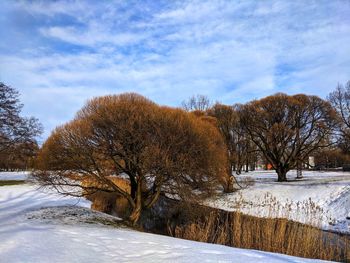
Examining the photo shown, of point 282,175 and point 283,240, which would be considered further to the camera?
point 282,175

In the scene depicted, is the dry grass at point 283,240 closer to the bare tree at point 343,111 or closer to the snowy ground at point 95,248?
the snowy ground at point 95,248

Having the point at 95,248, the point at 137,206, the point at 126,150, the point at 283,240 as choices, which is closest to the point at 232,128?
the point at 137,206

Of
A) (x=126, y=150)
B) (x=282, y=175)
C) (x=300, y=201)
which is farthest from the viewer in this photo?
(x=282, y=175)

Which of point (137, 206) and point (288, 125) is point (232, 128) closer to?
point (288, 125)

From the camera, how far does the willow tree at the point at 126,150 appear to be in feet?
47.4

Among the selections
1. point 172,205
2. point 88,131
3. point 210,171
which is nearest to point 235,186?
point 172,205

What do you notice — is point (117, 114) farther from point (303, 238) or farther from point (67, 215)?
point (303, 238)

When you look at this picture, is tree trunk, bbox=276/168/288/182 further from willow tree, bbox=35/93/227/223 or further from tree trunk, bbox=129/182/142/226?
tree trunk, bbox=129/182/142/226

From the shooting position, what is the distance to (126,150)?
14.6 m

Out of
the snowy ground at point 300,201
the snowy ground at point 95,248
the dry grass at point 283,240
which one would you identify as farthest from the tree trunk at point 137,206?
the snowy ground at point 300,201

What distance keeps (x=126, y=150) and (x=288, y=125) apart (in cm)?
2157

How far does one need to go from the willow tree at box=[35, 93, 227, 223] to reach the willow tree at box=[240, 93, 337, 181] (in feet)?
60.4

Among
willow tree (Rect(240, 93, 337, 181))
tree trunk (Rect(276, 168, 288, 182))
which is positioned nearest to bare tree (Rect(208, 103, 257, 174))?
willow tree (Rect(240, 93, 337, 181))

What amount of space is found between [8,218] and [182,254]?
7891 mm
